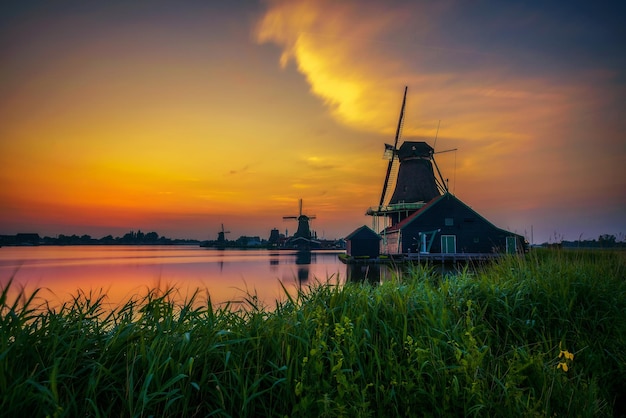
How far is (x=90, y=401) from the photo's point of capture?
242cm

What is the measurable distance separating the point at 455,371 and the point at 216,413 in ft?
6.88

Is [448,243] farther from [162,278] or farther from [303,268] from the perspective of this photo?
[162,278]

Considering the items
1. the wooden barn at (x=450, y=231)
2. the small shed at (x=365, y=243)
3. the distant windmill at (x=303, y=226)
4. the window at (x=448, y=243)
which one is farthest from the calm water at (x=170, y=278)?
the distant windmill at (x=303, y=226)

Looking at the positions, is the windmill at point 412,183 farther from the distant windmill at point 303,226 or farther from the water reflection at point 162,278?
the distant windmill at point 303,226

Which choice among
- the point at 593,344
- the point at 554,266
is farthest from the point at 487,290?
the point at 554,266

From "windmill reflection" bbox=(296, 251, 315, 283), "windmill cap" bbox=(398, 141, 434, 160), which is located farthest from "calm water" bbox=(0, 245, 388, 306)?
"windmill cap" bbox=(398, 141, 434, 160)

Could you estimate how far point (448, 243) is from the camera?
36.2 meters

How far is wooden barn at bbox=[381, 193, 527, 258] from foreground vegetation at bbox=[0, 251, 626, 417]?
32470 millimetres

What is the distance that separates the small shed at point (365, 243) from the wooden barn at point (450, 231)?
6570 mm

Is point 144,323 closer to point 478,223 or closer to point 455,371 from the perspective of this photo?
point 455,371

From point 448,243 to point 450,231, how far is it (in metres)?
1.20

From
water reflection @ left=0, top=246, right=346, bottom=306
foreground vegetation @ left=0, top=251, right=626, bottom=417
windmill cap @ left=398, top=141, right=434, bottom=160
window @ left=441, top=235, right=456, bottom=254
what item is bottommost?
water reflection @ left=0, top=246, right=346, bottom=306

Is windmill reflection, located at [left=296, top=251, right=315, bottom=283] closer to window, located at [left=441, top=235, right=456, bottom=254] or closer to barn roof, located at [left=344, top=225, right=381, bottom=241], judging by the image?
barn roof, located at [left=344, top=225, right=381, bottom=241]

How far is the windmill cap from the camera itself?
149 ft
